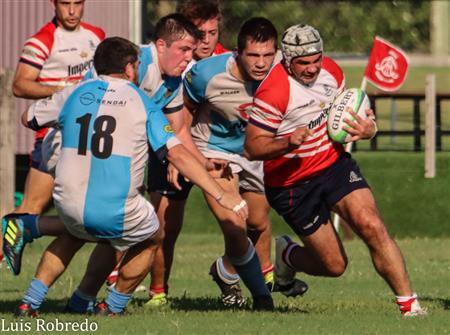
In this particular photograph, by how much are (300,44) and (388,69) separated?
8.48m

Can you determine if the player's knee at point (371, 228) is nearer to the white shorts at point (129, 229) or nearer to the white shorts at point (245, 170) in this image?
the white shorts at point (129, 229)

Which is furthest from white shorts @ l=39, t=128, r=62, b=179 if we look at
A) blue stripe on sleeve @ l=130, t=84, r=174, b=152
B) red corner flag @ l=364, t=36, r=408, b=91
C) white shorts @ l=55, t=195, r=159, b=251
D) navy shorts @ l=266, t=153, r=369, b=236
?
red corner flag @ l=364, t=36, r=408, b=91

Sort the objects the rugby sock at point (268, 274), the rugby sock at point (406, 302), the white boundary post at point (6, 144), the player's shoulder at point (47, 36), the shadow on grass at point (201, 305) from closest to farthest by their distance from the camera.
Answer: the rugby sock at point (406, 302) → the shadow on grass at point (201, 305) → the player's shoulder at point (47, 36) → the rugby sock at point (268, 274) → the white boundary post at point (6, 144)

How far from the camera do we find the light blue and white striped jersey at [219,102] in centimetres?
1202

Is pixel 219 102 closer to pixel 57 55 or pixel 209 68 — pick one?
pixel 209 68

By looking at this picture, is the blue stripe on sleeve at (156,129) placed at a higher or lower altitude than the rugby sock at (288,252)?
higher

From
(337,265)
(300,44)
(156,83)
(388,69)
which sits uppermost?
(388,69)

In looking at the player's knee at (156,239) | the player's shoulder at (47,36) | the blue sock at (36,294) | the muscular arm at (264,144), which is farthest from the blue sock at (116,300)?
the player's shoulder at (47,36)

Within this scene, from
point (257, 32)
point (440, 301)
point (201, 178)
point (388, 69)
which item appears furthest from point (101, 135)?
point (388, 69)

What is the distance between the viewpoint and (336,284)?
14.9 m

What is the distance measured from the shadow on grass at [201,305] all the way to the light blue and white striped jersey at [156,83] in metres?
1.49

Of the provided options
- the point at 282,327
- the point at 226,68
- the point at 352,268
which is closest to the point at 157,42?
the point at 226,68

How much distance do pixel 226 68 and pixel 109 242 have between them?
6.22ft

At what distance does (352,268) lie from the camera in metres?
16.4
